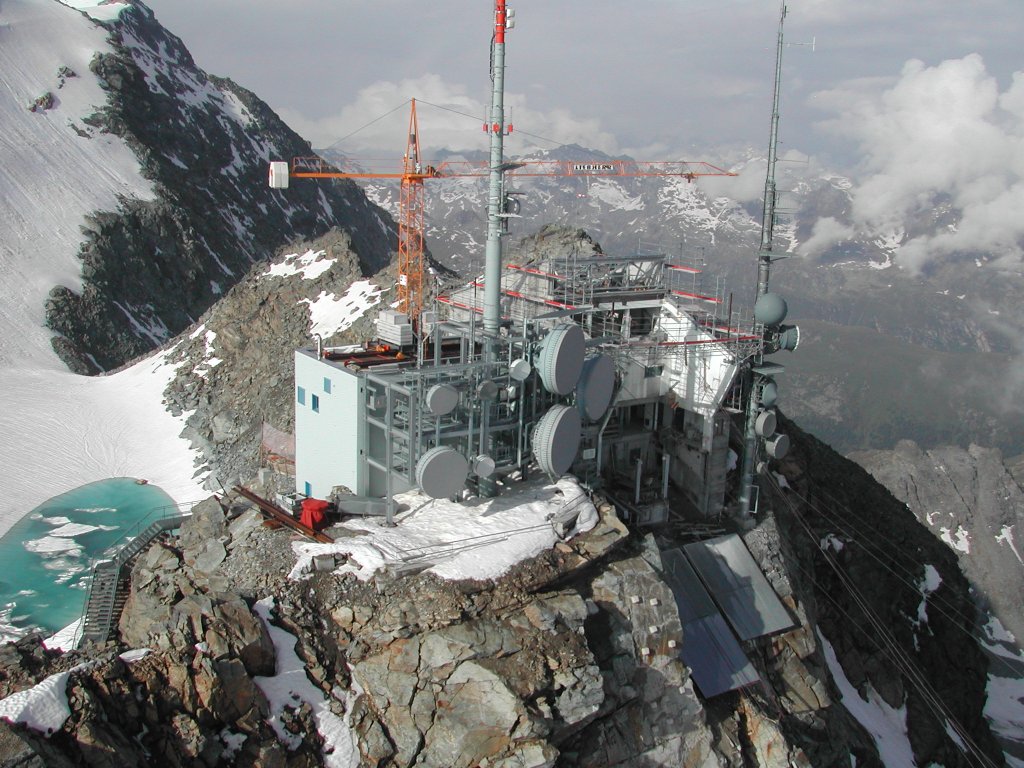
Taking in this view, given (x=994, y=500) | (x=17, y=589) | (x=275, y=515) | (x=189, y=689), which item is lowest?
(x=994, y=500)

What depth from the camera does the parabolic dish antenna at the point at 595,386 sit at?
111 ft

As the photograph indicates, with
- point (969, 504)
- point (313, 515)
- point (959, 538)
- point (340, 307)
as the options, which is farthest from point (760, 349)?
point (969, 504)

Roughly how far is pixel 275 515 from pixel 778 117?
101ft

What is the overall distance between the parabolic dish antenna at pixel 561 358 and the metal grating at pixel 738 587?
9744 millimetres

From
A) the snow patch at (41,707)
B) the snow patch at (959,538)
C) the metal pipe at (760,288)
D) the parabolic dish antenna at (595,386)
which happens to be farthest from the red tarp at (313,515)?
the snow patch at (959,538)

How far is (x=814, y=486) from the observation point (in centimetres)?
5253

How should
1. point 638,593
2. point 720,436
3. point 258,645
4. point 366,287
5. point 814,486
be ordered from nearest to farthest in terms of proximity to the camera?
point 258,645
point 638,593
point 720,436
point 814,486
point 366,287

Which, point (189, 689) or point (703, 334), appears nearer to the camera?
point (189, 689)

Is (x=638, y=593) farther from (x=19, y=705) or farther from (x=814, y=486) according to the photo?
(x=814, y=486)

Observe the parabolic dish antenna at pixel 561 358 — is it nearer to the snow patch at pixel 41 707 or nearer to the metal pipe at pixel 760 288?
the metal pipe at pixel 760 288

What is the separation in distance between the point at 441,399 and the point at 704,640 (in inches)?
529

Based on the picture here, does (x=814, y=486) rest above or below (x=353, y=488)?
below

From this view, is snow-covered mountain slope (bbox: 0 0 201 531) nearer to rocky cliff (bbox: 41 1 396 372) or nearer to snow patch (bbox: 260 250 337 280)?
rocky cliff (bbox: 41 1 396 372)

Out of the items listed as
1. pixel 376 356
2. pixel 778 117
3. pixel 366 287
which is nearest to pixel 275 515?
pixel 376 356
